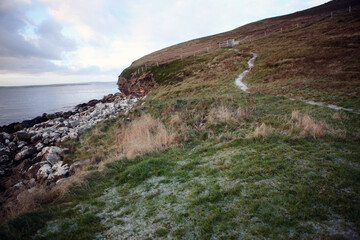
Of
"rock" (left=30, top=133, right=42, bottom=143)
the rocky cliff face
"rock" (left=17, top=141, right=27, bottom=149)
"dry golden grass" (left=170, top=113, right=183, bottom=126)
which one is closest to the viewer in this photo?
"dry golden grass" (left=170, top=113, right=183, bottom=126)

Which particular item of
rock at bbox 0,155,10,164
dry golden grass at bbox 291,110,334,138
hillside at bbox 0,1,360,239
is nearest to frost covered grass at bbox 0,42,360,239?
hillside at bbox 0,1,360,239

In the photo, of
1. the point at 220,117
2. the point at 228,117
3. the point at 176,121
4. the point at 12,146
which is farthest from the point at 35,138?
the point at 228,117

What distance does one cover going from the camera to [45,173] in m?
9.31

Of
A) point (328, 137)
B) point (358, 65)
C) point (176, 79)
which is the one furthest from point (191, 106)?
point (176, 79)

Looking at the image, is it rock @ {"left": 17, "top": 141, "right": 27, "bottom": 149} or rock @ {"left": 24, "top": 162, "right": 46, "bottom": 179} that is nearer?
rock @ {"left": 24, "top": 162, "right": 46, "bottom": 179}

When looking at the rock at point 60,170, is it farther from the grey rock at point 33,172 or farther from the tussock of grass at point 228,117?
the tussock of grass at point 228,117

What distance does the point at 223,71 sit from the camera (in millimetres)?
32000

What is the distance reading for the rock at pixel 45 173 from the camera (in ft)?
29.1

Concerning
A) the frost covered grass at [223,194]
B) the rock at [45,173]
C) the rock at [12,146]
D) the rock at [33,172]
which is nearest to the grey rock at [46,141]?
the rock at [12,146]

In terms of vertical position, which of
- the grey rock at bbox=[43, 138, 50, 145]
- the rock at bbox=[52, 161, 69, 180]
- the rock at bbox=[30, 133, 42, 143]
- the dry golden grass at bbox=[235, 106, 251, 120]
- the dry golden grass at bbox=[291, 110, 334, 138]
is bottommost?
the dry golden grass at bbox=[291, 110, 334, 138]

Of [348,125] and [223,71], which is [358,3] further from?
[348,125]

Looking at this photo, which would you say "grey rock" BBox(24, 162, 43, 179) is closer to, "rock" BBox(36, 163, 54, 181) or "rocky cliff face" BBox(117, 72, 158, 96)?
"rock" BBox(36, 163, 54, 181)

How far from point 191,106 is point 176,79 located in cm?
2402

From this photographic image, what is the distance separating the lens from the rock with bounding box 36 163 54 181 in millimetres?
8867
